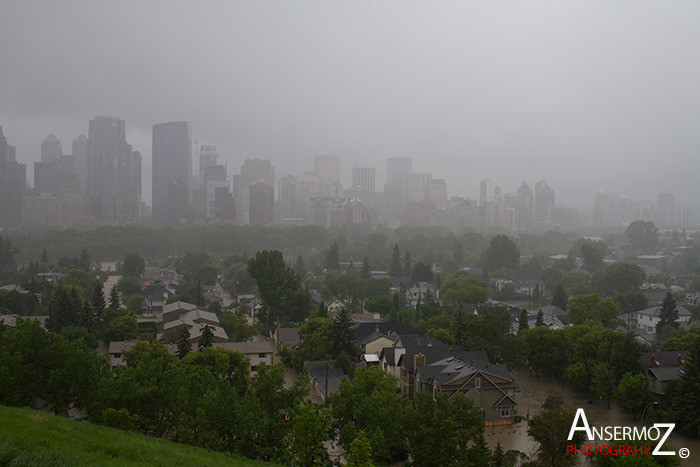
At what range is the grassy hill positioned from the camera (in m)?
5.35

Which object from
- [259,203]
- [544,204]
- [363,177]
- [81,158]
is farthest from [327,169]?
[259,203]

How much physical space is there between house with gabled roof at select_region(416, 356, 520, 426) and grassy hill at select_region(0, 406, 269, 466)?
19.3ft

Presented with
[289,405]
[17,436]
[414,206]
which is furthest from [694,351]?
[414,206]

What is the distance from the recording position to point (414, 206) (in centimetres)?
9612

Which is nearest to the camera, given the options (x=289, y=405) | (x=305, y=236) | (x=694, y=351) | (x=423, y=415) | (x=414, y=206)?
(x=423, y=415)

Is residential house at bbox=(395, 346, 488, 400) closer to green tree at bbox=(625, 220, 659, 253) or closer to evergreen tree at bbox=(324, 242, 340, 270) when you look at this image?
evergreen tree at bbox=(324, 242, 340, 270)

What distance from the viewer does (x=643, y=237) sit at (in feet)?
201

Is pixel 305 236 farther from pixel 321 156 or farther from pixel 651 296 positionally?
pixel 321 156

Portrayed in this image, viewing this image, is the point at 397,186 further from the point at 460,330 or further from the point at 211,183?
the point at 460,330

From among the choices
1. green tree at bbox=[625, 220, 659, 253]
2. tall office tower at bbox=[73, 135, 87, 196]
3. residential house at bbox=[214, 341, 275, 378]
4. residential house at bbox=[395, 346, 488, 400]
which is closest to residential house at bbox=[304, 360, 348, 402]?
residential house at bbox=[214, 341, 275, 378]

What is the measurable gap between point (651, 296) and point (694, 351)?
20403mm

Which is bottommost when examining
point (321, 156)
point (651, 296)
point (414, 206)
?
point (651, 296)

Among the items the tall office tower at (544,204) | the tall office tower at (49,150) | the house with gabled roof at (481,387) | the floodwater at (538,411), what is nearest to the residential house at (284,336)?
the house with gabled roof at (481,387)

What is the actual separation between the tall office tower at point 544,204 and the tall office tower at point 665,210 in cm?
2710
